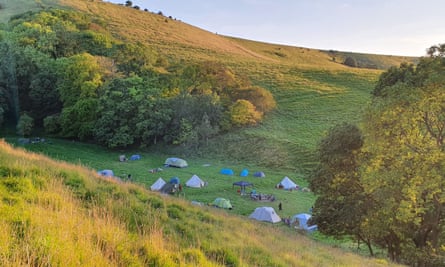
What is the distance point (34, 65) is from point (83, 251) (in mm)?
58903

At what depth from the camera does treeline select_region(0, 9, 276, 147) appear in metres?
45.7

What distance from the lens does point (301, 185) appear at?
33.6 metres

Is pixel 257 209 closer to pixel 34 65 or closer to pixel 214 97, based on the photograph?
pixel 214 97

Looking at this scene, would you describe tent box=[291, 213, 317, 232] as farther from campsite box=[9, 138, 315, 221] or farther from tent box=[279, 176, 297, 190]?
tent box=[279, 176, 297, 190]

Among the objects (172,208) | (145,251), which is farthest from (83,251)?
(172,208)

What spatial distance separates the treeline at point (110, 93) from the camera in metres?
45.7

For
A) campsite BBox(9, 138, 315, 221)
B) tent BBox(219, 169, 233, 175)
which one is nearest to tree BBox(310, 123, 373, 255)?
campsite BBox(9, 138, 315, 221)

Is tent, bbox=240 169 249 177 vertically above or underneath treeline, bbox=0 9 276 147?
underneath

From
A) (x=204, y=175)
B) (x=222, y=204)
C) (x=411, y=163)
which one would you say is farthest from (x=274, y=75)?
(x=411, y=163)

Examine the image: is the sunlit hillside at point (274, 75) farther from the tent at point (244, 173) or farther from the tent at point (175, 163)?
the tent at point (175, 163)

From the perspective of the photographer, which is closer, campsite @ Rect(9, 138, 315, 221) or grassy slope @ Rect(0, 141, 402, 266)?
grassy slope @ Rect(0, 141, 402, 266)

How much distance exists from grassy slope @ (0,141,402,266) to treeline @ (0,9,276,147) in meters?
37.1

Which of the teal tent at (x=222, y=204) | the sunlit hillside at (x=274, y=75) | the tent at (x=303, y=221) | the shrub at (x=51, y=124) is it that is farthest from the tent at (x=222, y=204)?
the shrub at (x=51, y=124)

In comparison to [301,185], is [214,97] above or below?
above
